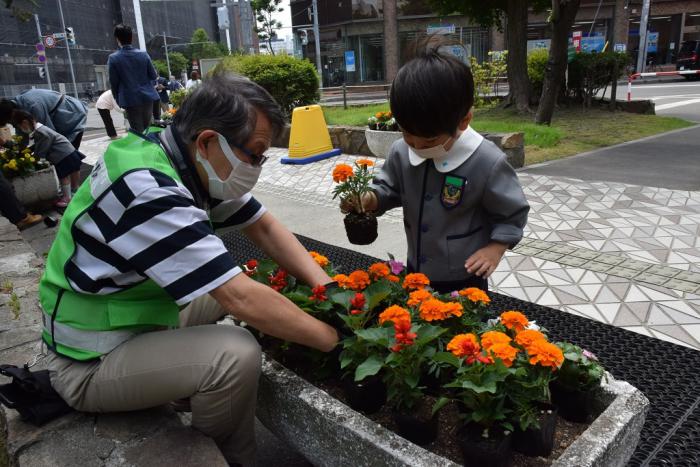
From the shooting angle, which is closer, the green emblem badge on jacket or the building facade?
the green emblem badge on jacket

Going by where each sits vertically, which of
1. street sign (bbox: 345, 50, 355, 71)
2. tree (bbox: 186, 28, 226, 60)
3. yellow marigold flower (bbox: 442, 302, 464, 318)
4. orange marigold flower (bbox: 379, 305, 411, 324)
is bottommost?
yellow marigold flower (bbox: 442, 302, 464, 318)

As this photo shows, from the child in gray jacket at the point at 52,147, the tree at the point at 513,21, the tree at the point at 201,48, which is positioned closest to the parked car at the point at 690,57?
the tree at the point at 513,21

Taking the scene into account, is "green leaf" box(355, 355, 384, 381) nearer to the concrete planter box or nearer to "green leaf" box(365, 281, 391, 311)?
the concrete planter box

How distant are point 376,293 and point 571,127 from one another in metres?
9.73

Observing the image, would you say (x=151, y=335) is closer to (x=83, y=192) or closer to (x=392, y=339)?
(x=83, y=192)

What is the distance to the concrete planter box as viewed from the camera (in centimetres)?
137

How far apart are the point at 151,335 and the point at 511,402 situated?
3.65ft

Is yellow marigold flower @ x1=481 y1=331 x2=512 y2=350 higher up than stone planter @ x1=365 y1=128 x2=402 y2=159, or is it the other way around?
yellow marigold flower @ x1=481 y1=331 x2=512 y2=350

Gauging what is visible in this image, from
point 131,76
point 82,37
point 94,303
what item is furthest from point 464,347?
point 82,37

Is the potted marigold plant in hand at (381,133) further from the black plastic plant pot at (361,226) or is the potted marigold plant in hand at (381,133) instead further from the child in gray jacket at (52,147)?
the black plastic plant pot at (361,226)

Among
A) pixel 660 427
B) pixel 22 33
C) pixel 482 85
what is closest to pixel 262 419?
pixel 660 427

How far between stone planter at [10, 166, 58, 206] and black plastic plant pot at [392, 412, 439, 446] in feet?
19.7

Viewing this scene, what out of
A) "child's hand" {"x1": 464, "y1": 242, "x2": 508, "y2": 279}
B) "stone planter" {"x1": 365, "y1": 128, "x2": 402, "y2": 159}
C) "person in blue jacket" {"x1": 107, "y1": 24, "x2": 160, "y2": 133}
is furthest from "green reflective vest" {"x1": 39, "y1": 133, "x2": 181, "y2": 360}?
"person in blue jacket" {"x1": 107, "y1": 24, "x2": 160, "y2": 133}

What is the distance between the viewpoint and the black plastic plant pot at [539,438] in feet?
4.54
